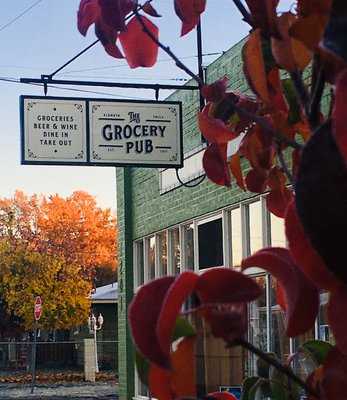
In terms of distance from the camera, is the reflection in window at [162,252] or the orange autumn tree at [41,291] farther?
the orange autumn tree at [41,291]

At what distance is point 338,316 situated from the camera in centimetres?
104

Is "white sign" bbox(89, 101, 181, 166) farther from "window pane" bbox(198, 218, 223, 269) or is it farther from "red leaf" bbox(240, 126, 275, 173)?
"red leaf" bbox(240, 126, 275, 173)

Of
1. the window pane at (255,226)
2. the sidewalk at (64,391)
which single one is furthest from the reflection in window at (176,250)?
the sidewalk at (64,391)

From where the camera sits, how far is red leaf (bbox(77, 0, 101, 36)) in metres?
1.66

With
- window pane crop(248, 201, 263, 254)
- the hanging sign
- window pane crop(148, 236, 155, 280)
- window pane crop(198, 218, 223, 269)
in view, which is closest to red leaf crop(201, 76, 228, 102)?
window pane crop(248, 201, 263, 254)

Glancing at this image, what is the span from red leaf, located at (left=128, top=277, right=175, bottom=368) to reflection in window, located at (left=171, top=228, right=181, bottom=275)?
38.7 ft

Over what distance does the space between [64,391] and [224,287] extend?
25257 mm

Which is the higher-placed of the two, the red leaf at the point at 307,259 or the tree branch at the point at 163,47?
the tree branch at the point at 163,47

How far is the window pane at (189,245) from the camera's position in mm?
12273

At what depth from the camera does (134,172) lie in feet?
48.6

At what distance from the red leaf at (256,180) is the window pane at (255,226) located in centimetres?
819

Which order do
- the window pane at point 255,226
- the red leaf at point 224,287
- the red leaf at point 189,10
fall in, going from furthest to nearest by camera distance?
the window pane at point 255,226 < the red leaf at point 189,10 < the red leaf at point 224,287

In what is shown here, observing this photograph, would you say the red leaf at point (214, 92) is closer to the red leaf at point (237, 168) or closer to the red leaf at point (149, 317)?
the red leaf at point (237, 168)

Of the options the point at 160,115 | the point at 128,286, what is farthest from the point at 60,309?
the point at 160,115
